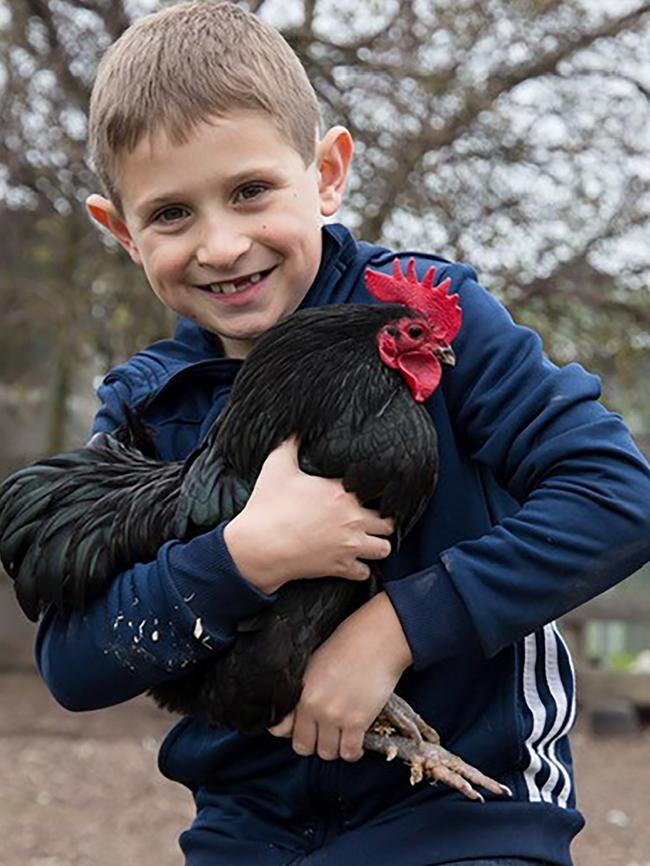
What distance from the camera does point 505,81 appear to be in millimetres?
7195

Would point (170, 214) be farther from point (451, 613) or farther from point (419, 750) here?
point (419, 750)

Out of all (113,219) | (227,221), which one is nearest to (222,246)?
(227,221)

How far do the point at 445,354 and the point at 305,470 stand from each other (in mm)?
258

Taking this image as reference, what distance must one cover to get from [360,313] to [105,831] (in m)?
4.48

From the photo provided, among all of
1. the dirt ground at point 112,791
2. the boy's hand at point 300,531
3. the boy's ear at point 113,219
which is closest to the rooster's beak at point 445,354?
the boy's hand at point 300,531

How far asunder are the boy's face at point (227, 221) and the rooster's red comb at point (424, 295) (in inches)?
5.4

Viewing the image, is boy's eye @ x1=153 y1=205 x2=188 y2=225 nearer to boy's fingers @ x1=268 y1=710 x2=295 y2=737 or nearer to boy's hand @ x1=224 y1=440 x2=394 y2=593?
boy's hand @ x1=224 y1=440 x2=394 y2=593

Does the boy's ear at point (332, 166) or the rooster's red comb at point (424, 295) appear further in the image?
the boy's ear at point (332, 166)

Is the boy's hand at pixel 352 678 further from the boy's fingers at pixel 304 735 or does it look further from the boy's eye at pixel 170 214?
the boy's eye at pixel 170 214

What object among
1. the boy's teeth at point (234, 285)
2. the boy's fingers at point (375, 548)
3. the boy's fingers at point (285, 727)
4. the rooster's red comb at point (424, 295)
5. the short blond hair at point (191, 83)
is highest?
the short blond hair at point (191, 83)

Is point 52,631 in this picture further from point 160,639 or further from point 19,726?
point 19,726

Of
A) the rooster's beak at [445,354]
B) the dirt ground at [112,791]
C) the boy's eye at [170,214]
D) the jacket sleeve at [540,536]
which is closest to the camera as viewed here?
the jacket sleeve at [540,536]

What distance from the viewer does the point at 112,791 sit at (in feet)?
21.7

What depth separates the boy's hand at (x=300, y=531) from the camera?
6.02 feet
